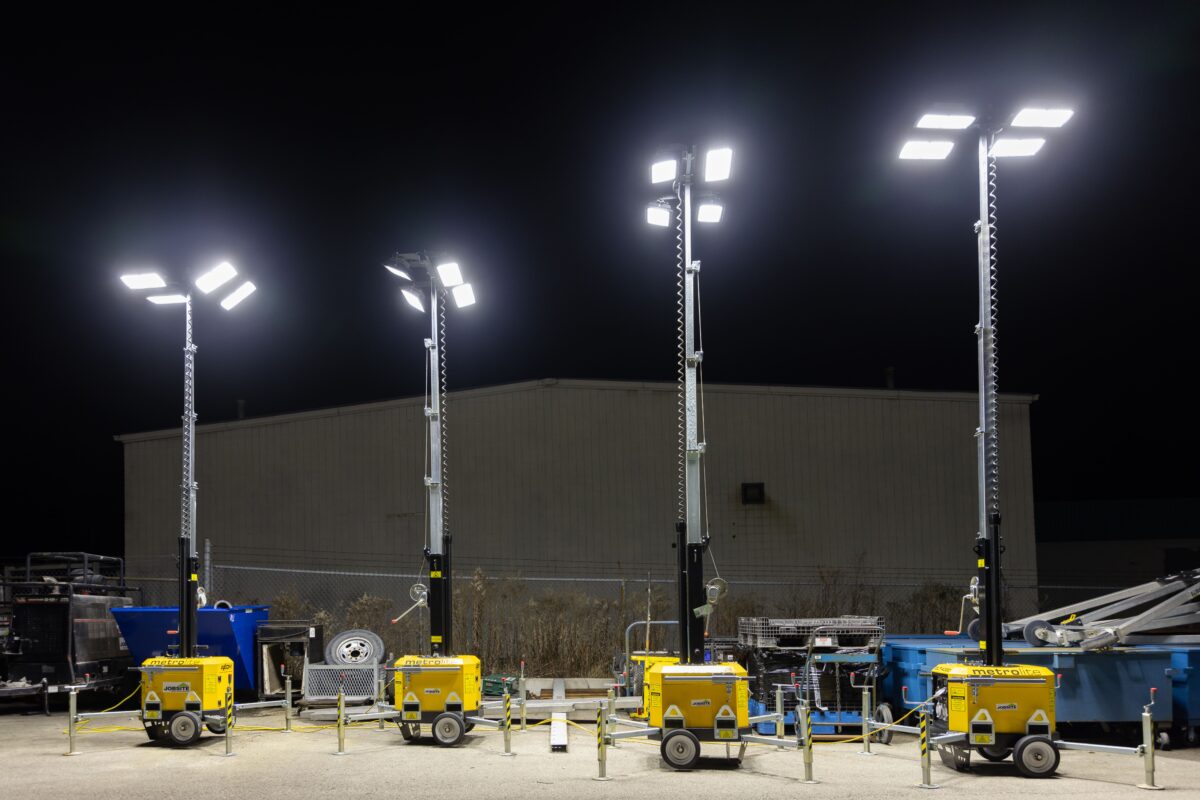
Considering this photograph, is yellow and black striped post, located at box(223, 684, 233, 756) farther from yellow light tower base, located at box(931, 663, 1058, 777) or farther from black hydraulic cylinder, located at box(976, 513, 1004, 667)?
black hydraulic cylinder, located at box(976, 513, 1004, 667)

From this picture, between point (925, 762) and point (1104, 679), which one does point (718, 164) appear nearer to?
point (925, 762)

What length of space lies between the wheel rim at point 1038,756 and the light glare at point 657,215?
7.54 metres

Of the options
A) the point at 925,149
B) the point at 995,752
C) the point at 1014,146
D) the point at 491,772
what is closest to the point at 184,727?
the point at 491,772

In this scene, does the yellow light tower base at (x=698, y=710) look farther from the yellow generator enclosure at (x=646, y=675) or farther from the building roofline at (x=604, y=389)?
the building roofline at (x=604, y=389)

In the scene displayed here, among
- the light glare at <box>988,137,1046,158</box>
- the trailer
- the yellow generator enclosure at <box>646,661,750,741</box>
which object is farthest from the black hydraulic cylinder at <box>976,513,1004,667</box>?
the trailer

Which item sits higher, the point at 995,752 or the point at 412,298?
the point at 412,298

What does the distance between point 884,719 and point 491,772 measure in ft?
20.5

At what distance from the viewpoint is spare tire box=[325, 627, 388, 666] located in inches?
746

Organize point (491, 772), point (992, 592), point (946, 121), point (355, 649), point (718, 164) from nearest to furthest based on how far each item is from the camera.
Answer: point (491, 772) < point (992, 592) < point (946, 121) < point (718, 164) < point (355, 649)

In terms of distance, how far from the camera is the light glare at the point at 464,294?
15.8 metres

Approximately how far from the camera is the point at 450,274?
15.8m

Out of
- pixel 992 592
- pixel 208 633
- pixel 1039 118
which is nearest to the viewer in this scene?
pixel 992 592

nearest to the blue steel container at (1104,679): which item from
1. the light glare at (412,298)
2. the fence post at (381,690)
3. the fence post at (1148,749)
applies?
the fence post at (1148,749)

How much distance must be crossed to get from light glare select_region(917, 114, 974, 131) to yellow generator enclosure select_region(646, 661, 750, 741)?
6816 millimetres
